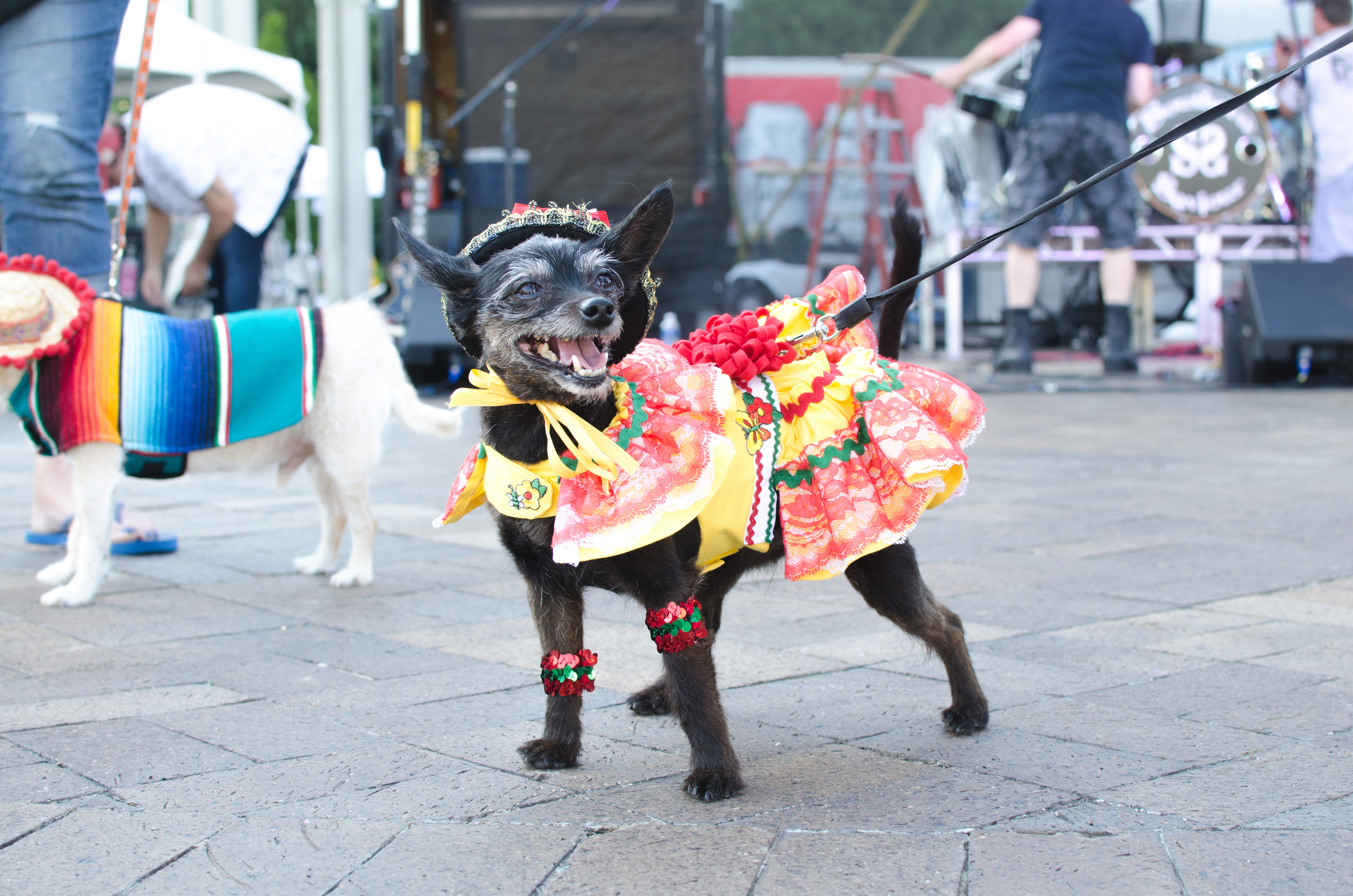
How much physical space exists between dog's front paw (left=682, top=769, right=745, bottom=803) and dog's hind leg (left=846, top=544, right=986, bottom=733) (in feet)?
1.75

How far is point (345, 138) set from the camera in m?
10.1

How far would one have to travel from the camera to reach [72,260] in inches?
167

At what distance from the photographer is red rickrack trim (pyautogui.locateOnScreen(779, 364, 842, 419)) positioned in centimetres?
254

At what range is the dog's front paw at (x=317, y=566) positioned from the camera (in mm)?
4215

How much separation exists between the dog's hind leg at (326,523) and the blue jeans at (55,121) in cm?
110

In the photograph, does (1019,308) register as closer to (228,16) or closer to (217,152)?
(217,152)

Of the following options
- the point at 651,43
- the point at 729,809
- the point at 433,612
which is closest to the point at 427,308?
the point at 651,43

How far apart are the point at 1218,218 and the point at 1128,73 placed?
6.80ft

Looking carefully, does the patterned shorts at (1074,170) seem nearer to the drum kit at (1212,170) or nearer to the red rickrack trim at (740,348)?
the drum kit at (1212,170)

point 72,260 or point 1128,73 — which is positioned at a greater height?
point 1128,73

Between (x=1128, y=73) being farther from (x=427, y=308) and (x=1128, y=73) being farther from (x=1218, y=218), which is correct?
(x=427, y=308)

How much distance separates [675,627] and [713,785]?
29cm

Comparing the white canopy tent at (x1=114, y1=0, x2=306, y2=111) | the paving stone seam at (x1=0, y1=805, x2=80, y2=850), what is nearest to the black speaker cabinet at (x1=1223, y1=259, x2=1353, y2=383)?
the white canopy tent at (x1=114, y1=0, x2=306, y2=111)

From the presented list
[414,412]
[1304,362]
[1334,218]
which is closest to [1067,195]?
[414,412]
